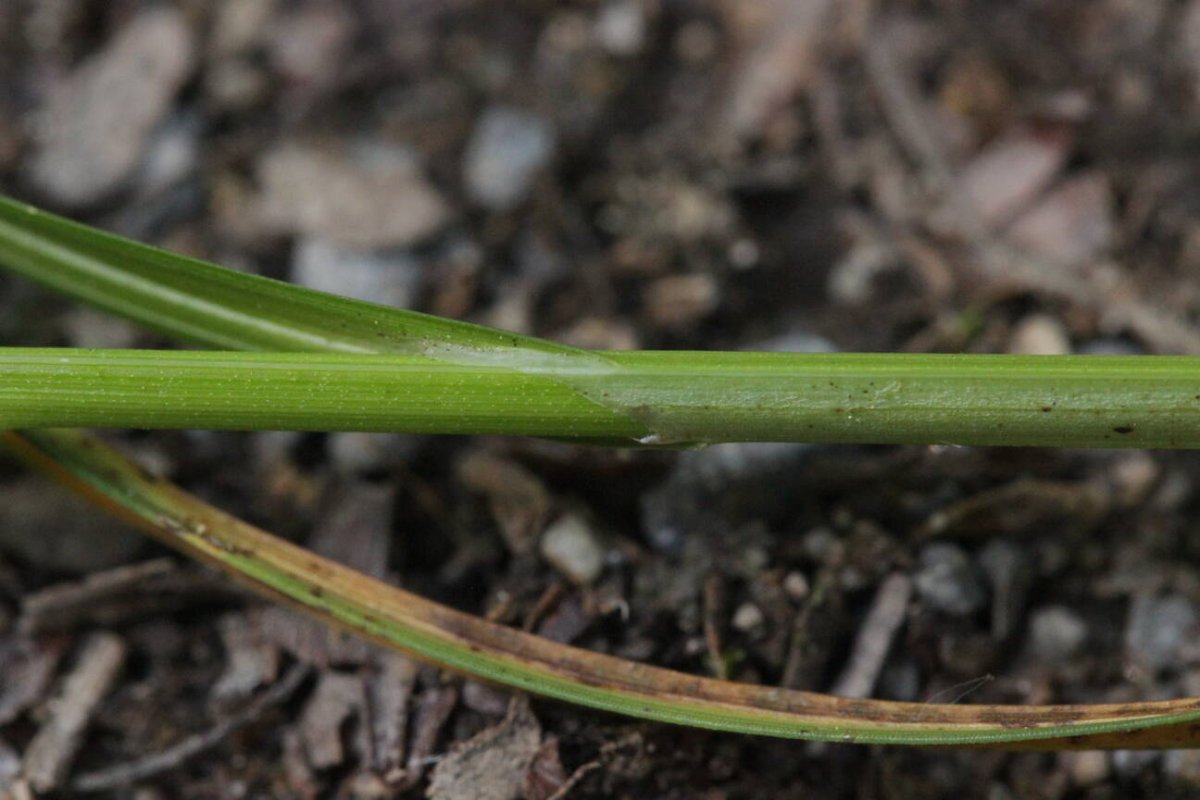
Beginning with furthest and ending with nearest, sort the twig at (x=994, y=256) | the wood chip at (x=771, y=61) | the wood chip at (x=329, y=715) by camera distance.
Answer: the wood chip at (x=771, y=61)
the twig at (x=994, y=256)
the wood chip at (x=329, y=715)

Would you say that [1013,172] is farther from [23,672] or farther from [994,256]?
[23,672]

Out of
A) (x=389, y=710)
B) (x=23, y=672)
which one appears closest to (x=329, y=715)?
(x=389, y=710)

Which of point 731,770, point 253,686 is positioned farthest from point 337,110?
point 731,770

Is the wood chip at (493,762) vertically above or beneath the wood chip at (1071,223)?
beneath

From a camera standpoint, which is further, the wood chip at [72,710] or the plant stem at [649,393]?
the wood chip at [72,710]

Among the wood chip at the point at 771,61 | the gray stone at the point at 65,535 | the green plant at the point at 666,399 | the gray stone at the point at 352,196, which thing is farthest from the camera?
the wood chip at the point at 771,61

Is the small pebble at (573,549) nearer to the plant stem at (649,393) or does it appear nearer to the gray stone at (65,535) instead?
the plant stem at (649,393)

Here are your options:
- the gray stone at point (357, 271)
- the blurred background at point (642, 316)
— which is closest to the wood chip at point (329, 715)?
the blurred background at point (642, 316)

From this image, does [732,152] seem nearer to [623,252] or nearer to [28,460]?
[623,252]
